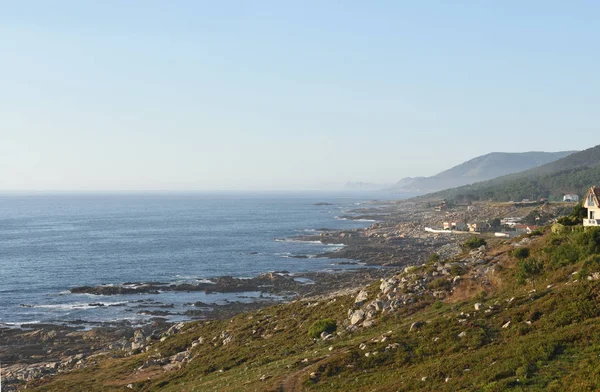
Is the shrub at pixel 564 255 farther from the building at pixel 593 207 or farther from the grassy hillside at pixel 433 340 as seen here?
the building at pixel 593 207

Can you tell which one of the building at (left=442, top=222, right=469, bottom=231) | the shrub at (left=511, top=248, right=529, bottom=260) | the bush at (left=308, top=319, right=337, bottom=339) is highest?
the shrub at (left=511, top=248, right=529, bottom=260)

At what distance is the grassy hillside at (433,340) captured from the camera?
66.4ft

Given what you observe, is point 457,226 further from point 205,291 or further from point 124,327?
point 124,327

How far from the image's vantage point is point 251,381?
88.3 feet

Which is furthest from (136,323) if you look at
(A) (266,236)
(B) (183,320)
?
(A) (266,236)

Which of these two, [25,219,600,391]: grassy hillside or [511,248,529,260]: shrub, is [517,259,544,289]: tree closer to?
[25,219,600,391]: grassy hillside

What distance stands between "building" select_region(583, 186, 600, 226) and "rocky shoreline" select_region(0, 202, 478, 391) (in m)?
27.7

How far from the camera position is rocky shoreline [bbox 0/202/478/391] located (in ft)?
159

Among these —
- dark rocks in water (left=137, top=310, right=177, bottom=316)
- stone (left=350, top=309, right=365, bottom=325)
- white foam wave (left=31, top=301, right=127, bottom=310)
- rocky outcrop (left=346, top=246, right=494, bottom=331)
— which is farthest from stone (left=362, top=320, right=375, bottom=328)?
white foam wave (left=31, top=301, right=127, bottom=310)

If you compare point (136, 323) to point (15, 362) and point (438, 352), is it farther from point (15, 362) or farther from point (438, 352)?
point (438, 352)

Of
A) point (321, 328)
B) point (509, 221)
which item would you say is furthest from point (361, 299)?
point (509, 221)

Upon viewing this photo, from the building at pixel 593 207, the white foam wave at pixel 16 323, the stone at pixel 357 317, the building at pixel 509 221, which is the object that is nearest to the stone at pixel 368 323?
the stone at pixel 357 317

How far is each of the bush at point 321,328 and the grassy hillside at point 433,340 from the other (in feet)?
1.49

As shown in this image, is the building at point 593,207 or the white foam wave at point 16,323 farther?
the white foam wave at point 16,323
